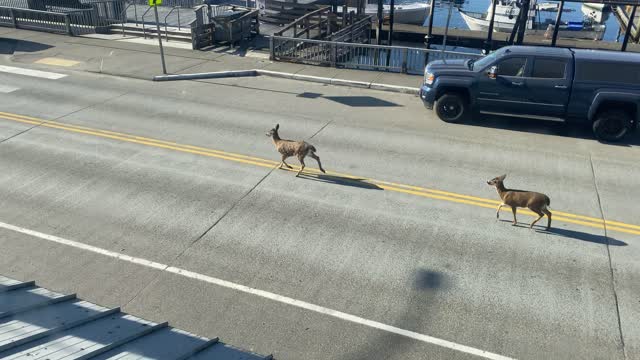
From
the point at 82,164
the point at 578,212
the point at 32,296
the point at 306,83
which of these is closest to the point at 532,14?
the point at 306,83

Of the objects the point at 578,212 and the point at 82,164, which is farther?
the point at 82,164

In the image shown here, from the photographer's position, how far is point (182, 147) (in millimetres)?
12344

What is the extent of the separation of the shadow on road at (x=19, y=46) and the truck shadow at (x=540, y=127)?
1800 centimetres

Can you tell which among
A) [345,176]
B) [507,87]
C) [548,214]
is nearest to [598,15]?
[507,87]

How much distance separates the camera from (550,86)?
42.6 feet

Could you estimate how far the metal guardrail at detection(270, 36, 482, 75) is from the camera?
18.2m

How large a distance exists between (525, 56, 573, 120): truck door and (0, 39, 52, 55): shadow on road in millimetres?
19237

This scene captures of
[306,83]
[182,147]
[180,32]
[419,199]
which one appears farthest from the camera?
[180,32]

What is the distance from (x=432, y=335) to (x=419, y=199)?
151 inches

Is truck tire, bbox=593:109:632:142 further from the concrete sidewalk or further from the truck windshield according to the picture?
the concrete sidewalk

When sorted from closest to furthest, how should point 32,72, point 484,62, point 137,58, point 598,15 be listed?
point 484,62
point 32,72
point 137,58
point 598,15

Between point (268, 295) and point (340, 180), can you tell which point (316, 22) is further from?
point (268, 295)

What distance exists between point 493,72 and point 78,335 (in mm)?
11796

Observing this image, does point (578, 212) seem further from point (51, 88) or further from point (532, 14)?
point (532, 14)
